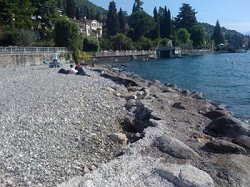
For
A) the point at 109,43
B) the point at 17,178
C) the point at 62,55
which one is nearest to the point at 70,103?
the point at 17,178

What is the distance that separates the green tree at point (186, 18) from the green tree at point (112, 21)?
1605 inches

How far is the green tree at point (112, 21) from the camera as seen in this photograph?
132125 millimetres

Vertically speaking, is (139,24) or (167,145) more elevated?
(139,24)

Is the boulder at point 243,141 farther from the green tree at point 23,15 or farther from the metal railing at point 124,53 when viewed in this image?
the metal railing at point 124,53

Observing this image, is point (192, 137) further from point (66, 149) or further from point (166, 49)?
point (166, 49)

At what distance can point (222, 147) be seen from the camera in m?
12.5

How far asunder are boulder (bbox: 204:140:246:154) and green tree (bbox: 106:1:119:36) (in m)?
121

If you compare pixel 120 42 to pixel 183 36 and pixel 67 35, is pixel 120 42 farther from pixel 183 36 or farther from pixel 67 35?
pixel 67 35

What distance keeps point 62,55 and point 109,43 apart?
61.0m

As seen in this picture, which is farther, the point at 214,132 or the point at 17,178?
the point at 214,132

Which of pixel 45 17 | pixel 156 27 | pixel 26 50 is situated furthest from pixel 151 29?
pixel 26 50

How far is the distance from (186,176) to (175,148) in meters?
1.97

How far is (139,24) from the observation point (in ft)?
449

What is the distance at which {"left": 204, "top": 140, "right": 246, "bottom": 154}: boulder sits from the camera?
492 inches
